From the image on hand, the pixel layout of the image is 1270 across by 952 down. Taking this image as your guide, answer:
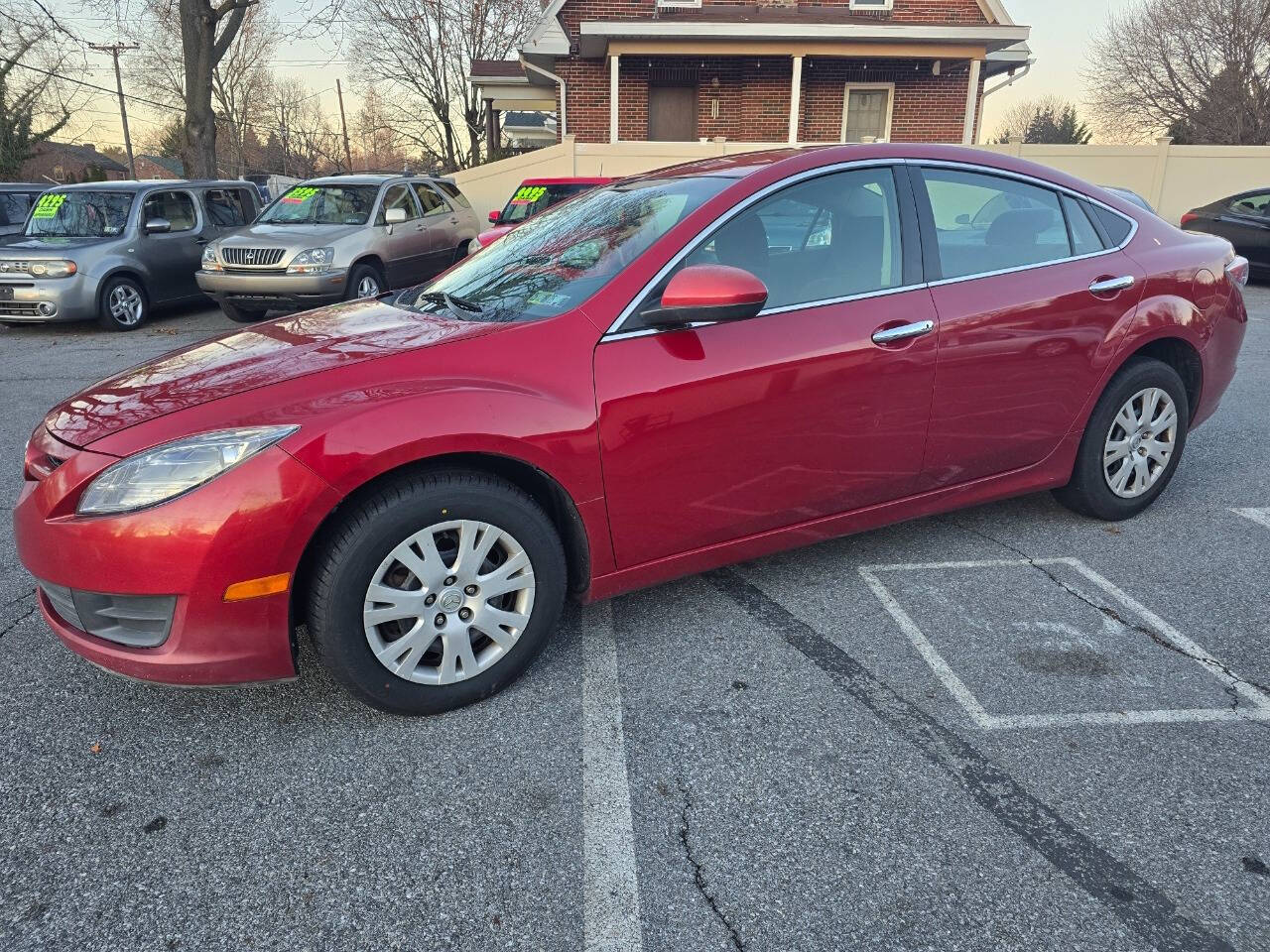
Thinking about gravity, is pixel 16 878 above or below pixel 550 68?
below

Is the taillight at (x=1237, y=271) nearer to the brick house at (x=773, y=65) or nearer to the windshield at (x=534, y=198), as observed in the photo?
the windshield at (x=534, y=198)

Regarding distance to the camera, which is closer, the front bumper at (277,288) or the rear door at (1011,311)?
the rear door at (1011,311)

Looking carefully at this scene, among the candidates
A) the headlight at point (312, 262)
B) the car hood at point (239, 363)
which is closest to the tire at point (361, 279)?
the headlight at point (312, 262)

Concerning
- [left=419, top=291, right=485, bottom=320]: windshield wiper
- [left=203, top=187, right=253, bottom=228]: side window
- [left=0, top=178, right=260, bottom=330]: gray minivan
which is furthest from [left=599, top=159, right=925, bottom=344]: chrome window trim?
[left=203, top=187, right=253, bottom=228]: side window

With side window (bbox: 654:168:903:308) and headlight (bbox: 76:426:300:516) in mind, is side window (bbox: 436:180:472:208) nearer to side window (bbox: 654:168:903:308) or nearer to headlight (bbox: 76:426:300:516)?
side window (bbox: 654:168:903:308)

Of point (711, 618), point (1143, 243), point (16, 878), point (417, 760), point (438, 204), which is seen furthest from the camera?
point (438, 204)

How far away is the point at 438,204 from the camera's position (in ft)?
38.7

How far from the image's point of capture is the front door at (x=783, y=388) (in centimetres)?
277

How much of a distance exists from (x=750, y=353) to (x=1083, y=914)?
1.80 meters

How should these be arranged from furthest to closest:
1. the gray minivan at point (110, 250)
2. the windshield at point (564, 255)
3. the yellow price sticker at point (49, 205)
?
the yellow price sticker at point (49, 205)
the gray minivan at point (110, 250)
the windshield at point (564, 255)

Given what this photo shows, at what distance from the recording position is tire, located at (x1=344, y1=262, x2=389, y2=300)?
382 inches

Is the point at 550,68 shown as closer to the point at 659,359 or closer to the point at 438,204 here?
the point at 438,204

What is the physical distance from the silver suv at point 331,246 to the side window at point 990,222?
6.84 m

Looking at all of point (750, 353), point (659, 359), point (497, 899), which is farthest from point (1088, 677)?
point (497, 899)
